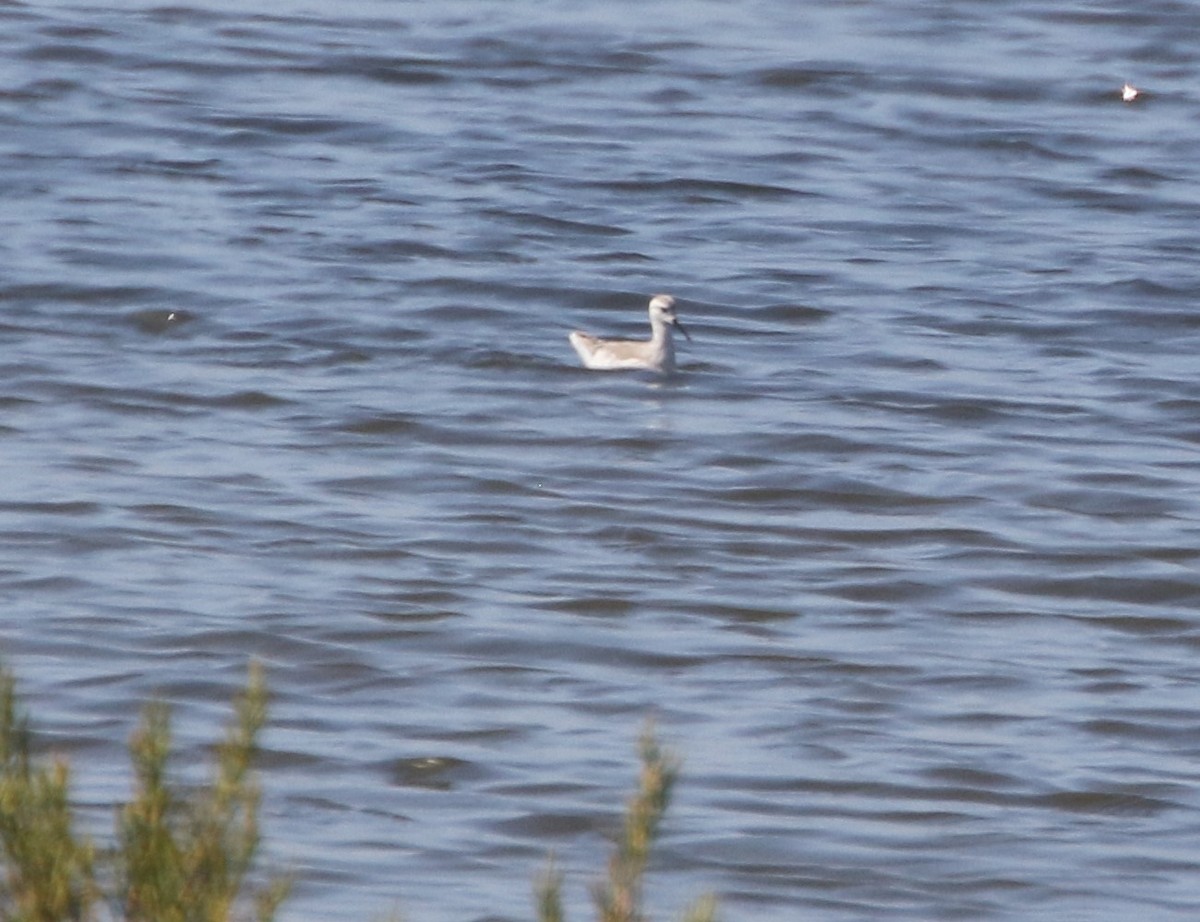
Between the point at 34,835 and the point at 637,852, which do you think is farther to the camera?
the point at 34,835

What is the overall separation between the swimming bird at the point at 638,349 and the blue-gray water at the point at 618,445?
111mm

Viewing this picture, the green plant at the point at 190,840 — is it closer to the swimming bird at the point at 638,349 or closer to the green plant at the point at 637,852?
the green plant at the point at 637,852

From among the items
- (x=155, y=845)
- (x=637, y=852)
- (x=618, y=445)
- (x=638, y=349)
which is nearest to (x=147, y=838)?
(x=155, y=845)

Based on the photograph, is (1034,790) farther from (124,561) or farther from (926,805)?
(124,561)

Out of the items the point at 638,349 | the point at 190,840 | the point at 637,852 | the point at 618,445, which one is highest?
the point at 637,852

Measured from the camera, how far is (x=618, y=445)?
1238cm

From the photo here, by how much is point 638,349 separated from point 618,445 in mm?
1346

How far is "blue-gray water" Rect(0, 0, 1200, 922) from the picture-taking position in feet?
24.9

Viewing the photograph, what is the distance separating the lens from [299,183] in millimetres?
17984

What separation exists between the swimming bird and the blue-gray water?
0.11m

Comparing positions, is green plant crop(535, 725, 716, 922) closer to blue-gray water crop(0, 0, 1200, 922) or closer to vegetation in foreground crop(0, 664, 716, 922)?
vegetation in foreground crop(0, 664, 716, 922)

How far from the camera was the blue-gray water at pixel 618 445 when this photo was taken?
7.59m

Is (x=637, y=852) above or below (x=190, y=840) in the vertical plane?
above

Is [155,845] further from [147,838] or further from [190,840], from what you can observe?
[190,840]
